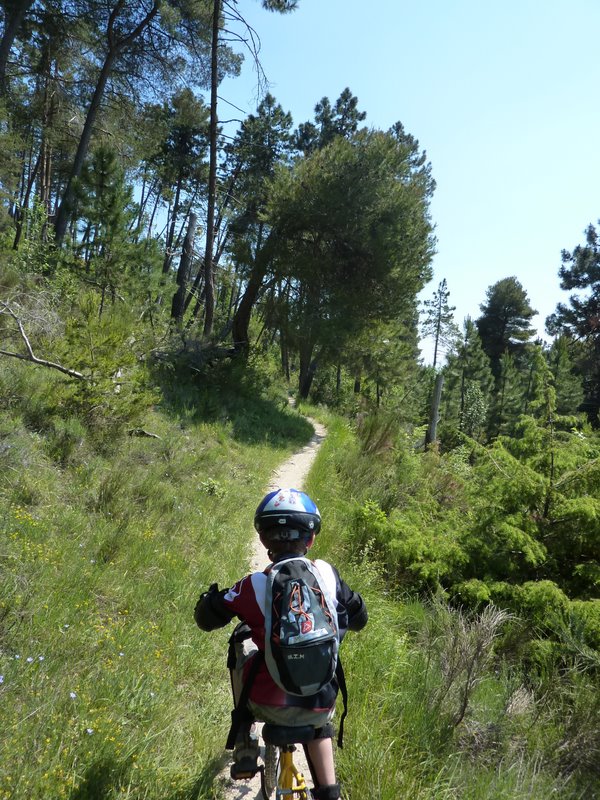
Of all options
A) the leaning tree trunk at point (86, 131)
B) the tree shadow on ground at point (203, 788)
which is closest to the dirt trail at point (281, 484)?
the tree shadow on ground at point (203, 788)

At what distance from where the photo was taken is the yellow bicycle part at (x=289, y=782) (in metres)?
1.96

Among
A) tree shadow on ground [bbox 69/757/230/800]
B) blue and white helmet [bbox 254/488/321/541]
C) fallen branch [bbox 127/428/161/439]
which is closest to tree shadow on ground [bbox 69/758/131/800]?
tree shadow on ground [bbox 69/757/230/800]

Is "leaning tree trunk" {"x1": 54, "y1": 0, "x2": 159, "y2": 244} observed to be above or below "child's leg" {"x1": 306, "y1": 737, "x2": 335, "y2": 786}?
above

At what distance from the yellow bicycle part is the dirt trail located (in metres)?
0.78

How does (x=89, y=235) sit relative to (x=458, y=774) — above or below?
above

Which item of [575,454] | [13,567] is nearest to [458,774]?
[13,567]

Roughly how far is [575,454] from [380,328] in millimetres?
13164

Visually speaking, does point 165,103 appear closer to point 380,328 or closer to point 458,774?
point 380,328

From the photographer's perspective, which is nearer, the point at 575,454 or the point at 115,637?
the point at 115,637

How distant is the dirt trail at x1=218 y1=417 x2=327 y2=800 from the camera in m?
2.65

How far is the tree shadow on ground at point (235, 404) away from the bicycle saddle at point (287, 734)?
26.8 ft

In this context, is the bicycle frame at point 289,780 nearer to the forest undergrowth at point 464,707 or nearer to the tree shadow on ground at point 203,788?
the tree shadow on ground at point 203,788

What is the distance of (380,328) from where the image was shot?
729 inches

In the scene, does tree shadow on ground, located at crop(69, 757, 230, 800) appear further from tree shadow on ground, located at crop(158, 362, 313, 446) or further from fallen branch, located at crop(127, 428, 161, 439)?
tree shadow on ground, located at crop(158, 362, 313, 446)
